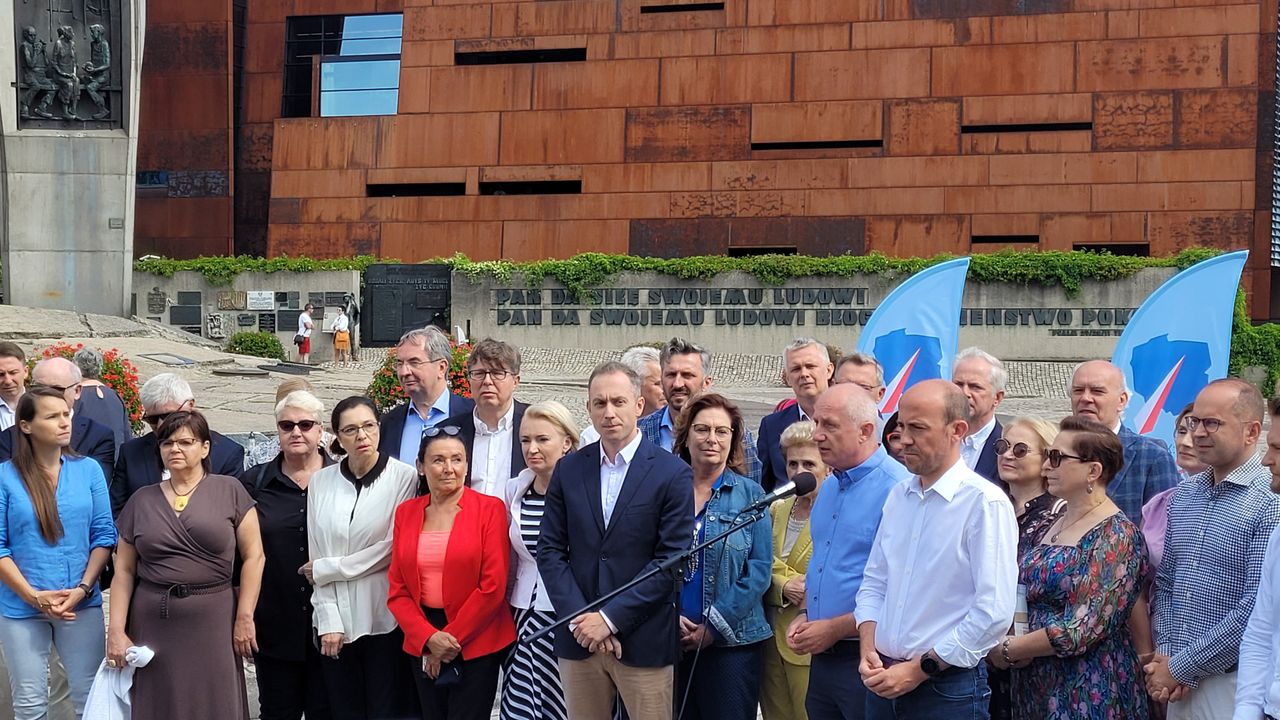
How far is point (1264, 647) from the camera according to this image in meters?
3.25

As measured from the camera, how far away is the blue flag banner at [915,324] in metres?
7.45

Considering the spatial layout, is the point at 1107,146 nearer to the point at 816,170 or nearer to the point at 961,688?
the point at 816,170

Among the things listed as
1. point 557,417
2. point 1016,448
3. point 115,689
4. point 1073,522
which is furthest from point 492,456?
point 1073,522

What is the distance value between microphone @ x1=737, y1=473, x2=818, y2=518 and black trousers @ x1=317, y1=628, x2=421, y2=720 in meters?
1.70

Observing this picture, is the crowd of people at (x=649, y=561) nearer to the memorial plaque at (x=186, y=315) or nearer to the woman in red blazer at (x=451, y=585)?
the woman in red blazer at (x=451, y=585)

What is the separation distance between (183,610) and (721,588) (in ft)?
6.56

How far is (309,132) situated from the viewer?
92.9ft

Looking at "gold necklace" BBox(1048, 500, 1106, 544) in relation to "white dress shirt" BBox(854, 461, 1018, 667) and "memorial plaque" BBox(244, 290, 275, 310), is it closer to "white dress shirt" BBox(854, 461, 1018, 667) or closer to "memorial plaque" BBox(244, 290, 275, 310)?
"white dress shirt" BBox(854, 461, 1018, 667)

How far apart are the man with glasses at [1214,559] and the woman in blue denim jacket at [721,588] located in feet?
4.31

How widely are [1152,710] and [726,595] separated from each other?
55.8 inches

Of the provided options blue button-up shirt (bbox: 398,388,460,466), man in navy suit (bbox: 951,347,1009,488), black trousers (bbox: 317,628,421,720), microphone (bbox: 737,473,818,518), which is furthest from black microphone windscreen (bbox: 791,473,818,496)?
blue button-up shirt (bbox: 398,388,460,466)

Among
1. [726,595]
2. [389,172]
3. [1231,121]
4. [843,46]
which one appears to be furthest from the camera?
[389,172]

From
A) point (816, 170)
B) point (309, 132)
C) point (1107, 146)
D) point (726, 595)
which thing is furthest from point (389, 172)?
point (726, 595)

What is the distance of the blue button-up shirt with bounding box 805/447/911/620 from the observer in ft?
13.1
